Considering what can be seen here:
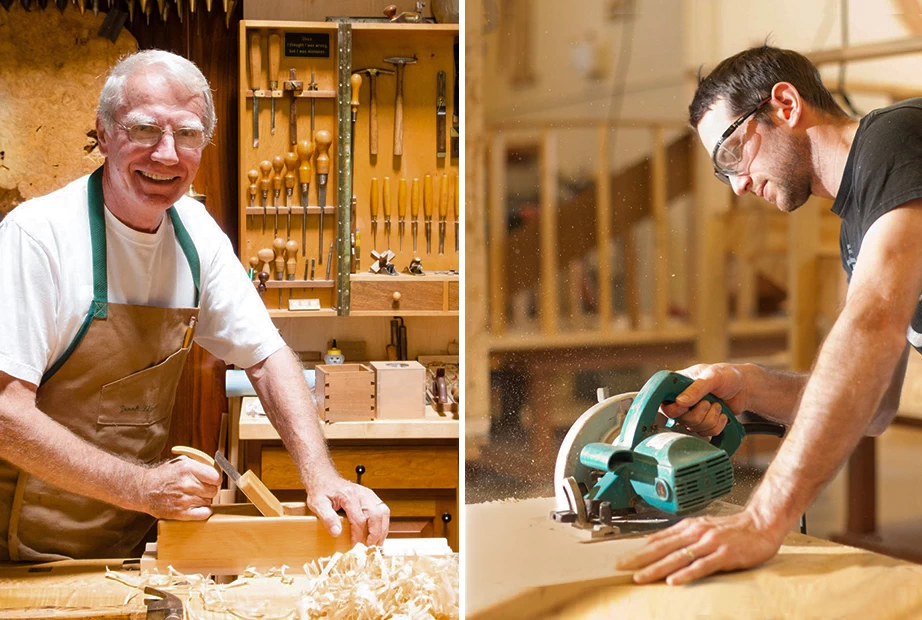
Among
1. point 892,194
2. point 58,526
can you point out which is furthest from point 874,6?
point 58,526

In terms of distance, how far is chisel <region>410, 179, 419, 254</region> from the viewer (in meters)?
2.80

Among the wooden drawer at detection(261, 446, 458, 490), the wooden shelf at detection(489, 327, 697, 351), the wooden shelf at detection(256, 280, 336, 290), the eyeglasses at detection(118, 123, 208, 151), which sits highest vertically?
the eyeglasses at detection(118, 123, 208, 151)

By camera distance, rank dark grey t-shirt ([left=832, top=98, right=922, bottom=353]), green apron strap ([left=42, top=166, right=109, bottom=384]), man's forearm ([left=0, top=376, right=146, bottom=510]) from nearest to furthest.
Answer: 1. dark grey t-shirt ([left=832, top=98, right=922, bottom=353])
2. man's forearm ([left=0, top=376, right=146, bottom=510])
3. green apron strap ([left=42, top=166, right=109, bottom=384])

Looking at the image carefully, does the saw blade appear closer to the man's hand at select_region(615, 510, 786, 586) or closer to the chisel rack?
the man's hand at select_region(615, 510, 786, 586)

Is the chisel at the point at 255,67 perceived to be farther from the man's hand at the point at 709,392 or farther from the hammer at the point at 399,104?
the man's hand at the point at 709,392

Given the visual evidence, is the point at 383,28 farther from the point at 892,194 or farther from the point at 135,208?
the point at 892,194

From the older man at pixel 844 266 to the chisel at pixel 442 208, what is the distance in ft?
7.37

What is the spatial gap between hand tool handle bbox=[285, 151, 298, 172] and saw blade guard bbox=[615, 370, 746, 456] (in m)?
2.25

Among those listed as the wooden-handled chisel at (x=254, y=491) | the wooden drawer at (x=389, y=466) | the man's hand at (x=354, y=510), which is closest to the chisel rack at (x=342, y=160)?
the wooden drawer at (x=389, y=466)

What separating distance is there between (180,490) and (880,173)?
3.33 ft

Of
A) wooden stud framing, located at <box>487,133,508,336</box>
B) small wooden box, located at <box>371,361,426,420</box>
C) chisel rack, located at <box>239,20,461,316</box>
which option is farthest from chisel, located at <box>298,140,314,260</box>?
wooden stud framing, located at <box>487,133,508,336</box>

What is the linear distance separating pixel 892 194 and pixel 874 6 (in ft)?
0.42

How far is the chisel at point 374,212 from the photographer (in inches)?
109

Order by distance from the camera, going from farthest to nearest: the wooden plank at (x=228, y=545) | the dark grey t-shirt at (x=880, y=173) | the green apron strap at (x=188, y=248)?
the green apron strap at (x=188, y=248) → the wooden plank at (x=228, y=545) → the dark grey t-shirt at (x=880, y=173)
